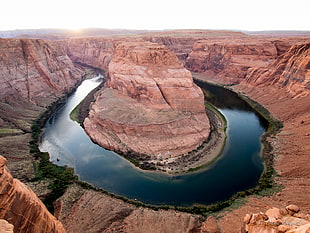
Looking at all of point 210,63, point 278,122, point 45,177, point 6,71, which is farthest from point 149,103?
point 210,63

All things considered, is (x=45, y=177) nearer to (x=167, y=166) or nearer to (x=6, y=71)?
(x=167, y=166)

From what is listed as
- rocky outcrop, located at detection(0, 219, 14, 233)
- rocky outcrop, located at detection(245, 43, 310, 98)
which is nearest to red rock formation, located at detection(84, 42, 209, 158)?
rocky outcrop, located at detection(245, 43, 310, 98)

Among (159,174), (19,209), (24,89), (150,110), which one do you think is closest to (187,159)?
(159,174)

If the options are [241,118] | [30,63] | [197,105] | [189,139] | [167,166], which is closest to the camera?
[167,166]

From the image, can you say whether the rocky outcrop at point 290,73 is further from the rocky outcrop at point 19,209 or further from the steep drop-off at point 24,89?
the steep drop-off at point 24,89

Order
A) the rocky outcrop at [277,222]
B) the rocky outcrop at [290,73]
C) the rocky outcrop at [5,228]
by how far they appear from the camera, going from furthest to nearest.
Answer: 1. the rocky outcrop at [290,73]
2. the rocky outcrop at [277,222]
3. the rocky outcrop at [5,228]

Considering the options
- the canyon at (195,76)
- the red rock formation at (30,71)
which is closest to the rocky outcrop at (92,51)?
the canyon at (195,76)

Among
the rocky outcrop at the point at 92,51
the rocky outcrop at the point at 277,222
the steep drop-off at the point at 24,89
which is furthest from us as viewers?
the rocky outcrop at the point at 92,51
